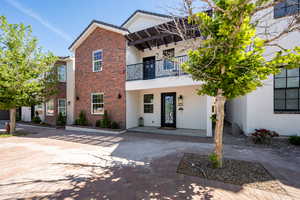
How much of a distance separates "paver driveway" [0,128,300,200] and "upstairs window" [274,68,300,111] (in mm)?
3077

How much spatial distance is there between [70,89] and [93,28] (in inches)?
237

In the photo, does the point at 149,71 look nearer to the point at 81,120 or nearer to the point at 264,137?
the point at 81,120

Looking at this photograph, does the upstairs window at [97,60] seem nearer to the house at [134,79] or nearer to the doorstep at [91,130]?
the house at [134,79]

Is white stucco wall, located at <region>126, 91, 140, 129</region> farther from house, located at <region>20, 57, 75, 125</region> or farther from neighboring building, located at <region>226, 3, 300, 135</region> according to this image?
neighboring building, located at <region>226, 3, 300, 135</region>

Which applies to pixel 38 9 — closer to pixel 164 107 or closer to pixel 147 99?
pixel 147 99

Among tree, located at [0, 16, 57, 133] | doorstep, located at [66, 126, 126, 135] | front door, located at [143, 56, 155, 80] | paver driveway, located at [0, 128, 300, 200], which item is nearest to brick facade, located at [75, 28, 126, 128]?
doorstep, located at [66, 126, 126, 135]

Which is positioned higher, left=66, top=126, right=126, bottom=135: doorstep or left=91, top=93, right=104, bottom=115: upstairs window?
left=91, top=93, right=104, bottom=115: upstairs window

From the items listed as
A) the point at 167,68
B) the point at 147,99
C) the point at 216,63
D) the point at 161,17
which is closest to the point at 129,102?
the point at 147,99

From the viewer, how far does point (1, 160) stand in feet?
14.8

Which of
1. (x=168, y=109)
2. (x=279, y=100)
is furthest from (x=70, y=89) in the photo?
(x=279, y=100)

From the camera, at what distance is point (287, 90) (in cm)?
658

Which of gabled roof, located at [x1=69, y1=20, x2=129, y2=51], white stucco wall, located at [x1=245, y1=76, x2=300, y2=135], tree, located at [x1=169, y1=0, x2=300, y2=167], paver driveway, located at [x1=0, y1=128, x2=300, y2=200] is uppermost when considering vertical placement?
gabled roof, located at [x1=69, y1=20, x2=129, y2=51]

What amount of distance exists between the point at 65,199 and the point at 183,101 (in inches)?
322

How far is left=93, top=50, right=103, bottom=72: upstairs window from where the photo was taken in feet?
35.0
